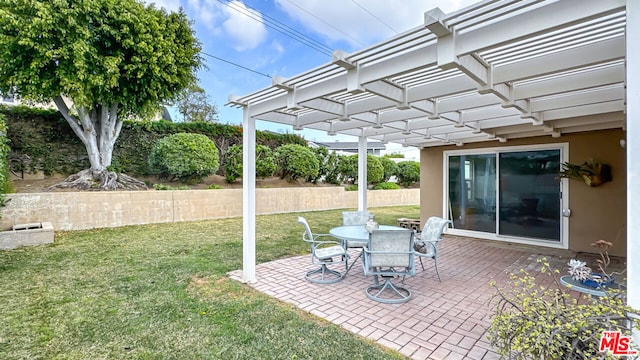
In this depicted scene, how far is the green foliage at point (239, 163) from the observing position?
38.8ft

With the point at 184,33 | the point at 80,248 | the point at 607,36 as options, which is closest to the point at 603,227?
the point at 607,36

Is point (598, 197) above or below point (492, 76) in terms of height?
below

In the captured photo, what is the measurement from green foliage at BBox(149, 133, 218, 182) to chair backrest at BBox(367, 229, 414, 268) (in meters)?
8.47

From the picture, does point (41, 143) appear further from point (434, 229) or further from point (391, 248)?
point (434, 229)

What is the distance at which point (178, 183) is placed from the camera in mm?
10891

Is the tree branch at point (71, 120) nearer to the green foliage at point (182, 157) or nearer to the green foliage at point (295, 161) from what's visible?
the green foliage at point (182, 157)

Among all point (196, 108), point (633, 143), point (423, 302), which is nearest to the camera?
point (633, 143)

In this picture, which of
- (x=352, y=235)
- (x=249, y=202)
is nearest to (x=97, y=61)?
(x=249, y=202)

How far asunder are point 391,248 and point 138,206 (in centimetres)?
800

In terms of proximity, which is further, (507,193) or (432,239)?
(507,193)

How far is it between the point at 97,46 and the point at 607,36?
34.0ft

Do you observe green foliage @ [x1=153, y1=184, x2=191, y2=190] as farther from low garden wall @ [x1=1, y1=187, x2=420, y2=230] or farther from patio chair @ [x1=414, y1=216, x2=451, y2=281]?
patio chair @ [x1=414, y1=216, x2=451, y2=281]

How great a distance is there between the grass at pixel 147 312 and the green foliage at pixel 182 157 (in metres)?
4.43

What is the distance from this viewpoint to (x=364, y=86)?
312cm
